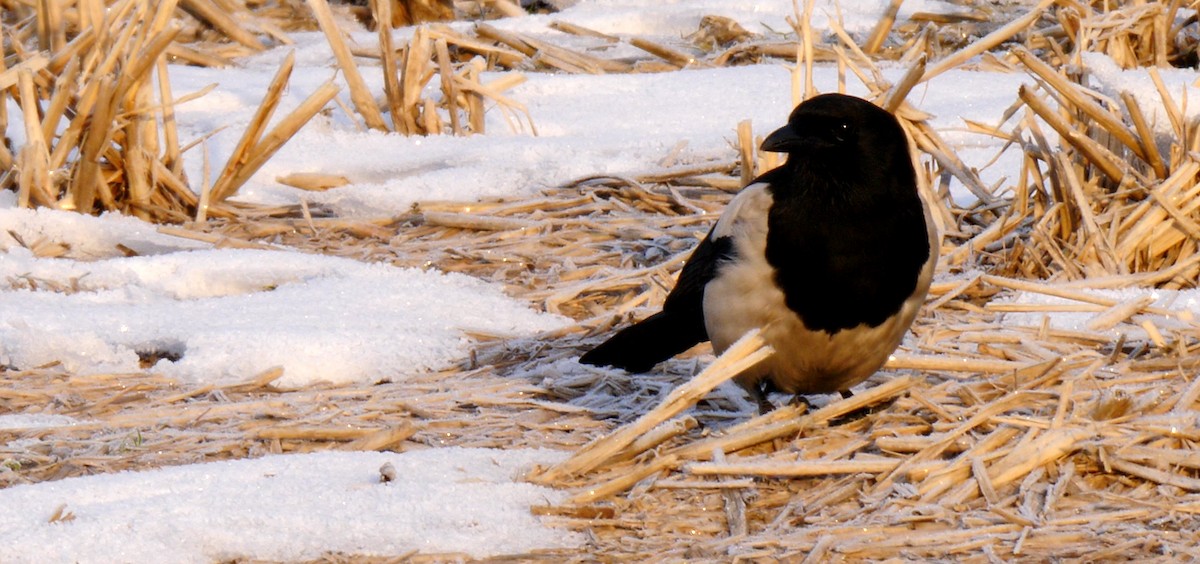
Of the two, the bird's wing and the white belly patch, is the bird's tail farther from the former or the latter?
the white belly patch

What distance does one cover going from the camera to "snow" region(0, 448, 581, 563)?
2775 millimetres

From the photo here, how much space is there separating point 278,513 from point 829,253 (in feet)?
4.20

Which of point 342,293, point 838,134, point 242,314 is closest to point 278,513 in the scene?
point 838,134

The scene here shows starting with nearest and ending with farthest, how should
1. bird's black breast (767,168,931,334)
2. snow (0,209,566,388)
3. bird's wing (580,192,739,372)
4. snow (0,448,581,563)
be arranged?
snow (0,448,581,563) → bird's black breast (767,168,931,334) → bird's wing (580,192,739,372) → snow (0,209,566,388)

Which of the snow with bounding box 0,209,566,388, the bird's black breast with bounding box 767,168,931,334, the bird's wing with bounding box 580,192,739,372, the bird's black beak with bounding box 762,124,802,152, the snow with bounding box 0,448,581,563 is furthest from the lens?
the snow with bounding box 0,209,566,388

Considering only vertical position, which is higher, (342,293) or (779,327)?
(779,327)

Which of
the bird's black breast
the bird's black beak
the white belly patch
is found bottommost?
the white belly patch

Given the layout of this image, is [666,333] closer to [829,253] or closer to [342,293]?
[829,253]

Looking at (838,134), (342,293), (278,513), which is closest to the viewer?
(278,513)

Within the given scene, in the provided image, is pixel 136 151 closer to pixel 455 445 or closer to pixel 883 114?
pixel 455 445

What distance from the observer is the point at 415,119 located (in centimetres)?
622

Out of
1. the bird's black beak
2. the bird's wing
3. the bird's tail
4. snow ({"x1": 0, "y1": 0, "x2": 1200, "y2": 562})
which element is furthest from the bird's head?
snow ({"x1": 0, "y1": 0, "x2": 1200, "y2": 562})

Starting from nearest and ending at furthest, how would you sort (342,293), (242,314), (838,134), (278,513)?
(278,513), (838,134), (242,314), (342,293)

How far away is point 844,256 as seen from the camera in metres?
3.38
